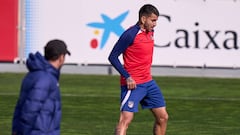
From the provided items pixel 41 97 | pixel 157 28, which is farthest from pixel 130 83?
pixel 157 28

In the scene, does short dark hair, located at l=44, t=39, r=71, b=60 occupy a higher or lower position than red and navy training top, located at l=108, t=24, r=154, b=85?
higher

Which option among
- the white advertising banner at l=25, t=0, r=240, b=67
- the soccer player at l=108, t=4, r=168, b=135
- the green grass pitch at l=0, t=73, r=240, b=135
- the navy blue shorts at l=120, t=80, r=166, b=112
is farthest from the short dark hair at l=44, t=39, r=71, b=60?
the white advertising banner at l=25, t=0, r=240, b=67

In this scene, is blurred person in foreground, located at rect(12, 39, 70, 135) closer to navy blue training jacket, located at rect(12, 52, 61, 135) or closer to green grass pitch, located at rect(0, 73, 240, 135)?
navy blue training jacket, located at rect(12, 52, 61, 135)

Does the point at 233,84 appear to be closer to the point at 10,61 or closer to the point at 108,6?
the point at 108,6

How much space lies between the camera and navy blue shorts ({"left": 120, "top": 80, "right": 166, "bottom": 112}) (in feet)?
40.5

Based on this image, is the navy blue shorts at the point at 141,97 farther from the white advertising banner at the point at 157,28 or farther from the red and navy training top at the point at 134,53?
the white advertising banner at the point at 157,28

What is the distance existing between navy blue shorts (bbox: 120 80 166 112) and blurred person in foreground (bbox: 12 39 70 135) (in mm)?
3648

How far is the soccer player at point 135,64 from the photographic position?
40.0 feet

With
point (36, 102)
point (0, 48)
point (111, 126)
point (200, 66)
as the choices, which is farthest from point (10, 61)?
point (36, 102)

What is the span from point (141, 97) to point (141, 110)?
667 centimetres

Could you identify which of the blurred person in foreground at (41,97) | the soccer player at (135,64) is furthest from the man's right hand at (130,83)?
the blurred person in foreground at (41,97)

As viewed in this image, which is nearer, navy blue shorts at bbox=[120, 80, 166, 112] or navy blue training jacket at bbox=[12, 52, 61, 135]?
navy blue training jacket at bbox=[12, 52, 61, 135]

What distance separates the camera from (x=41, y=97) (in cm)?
851

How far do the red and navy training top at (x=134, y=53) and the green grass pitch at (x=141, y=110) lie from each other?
9.98ft
